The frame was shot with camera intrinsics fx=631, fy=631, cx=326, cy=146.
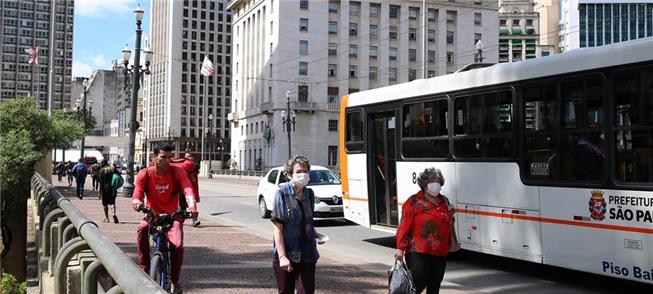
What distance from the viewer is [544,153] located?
9188mm

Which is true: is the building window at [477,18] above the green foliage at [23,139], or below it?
above

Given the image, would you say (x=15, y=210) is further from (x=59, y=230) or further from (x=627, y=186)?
(x=627, y=186)

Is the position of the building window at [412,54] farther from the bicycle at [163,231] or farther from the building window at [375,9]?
the bicycle at [163,231]

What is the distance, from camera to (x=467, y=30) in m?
92.5

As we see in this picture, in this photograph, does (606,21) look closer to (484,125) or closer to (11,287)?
(484,125)

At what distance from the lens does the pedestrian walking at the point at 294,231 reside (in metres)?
5.57

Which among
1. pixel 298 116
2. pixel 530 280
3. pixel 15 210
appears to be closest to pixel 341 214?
pixel 530 280

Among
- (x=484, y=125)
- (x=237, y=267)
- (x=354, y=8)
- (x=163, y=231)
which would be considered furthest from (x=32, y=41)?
(x=163, y=231)

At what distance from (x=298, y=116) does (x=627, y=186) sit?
7848cm

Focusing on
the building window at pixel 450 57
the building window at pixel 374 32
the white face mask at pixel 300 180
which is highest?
the building window at pixel 374 32

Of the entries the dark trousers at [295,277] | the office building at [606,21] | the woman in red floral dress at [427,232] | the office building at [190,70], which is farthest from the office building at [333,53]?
the dark trousers at [295,277]

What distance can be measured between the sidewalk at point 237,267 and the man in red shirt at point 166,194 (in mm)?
886

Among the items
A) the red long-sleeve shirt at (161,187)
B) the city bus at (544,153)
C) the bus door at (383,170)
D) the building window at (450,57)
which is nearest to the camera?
the red long-sleeve shirt at (161,187)

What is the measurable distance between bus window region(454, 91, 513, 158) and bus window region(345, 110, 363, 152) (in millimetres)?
3091
